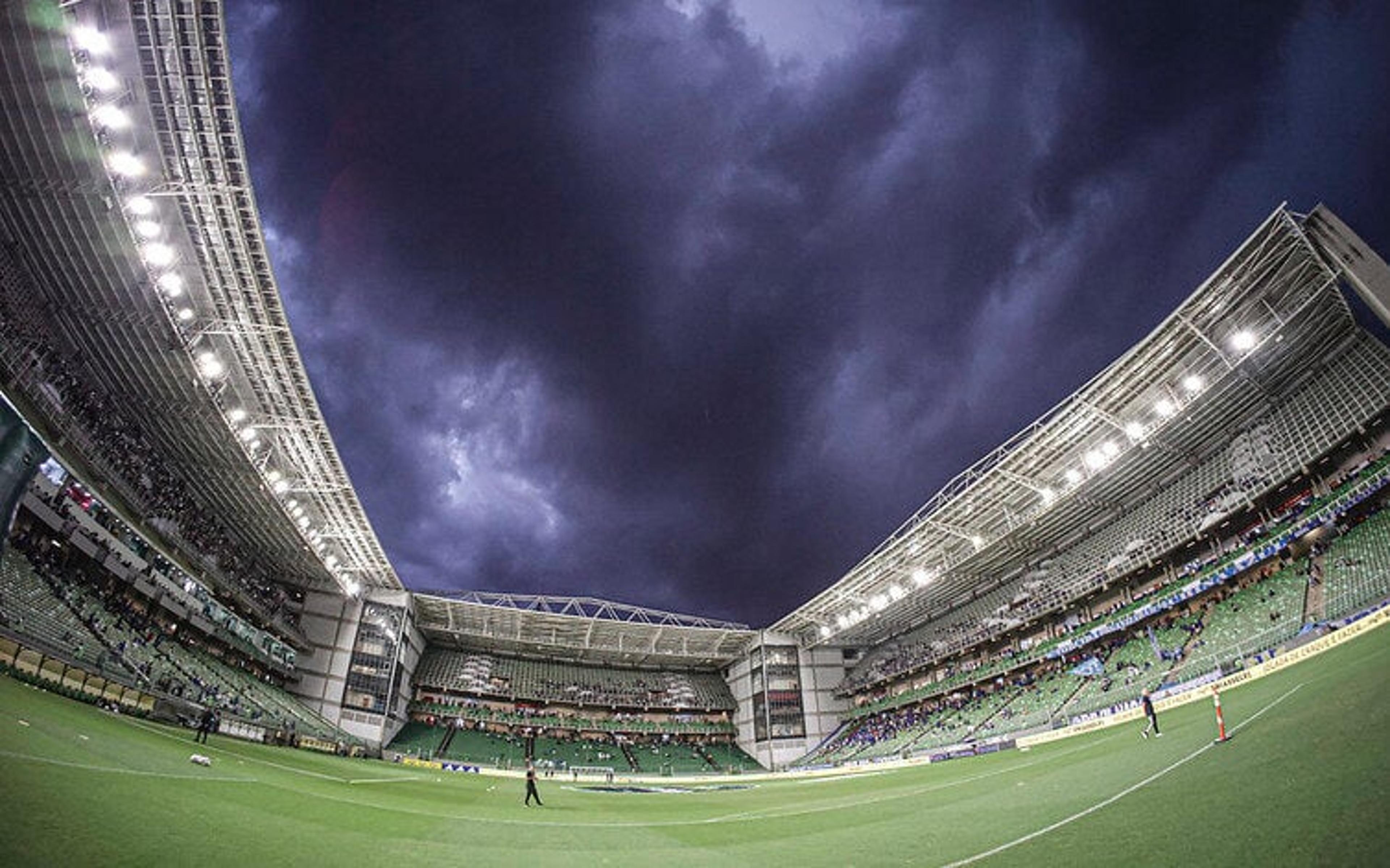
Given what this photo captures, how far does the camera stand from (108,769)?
8.19 meters

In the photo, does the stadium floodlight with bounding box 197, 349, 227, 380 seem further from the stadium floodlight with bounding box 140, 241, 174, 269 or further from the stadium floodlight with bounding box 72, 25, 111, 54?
the stadium floodlight with bounding box 72, 25, 111, 54

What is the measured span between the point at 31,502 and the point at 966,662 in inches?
2246

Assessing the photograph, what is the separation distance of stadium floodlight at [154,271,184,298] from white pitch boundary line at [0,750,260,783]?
18296 millimetres

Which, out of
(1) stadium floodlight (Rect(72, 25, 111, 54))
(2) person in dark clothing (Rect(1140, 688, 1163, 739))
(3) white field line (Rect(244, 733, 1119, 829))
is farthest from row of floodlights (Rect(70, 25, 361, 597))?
(2) person in dark clothing (Rect(1140, 688, 1163, 739))

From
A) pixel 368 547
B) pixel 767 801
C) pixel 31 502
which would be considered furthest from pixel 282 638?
pixel 767 801

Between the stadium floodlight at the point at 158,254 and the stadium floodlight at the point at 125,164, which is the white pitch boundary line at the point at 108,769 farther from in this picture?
the stadium floodlight at the point at 125,164

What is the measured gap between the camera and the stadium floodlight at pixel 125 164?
17.8 metres

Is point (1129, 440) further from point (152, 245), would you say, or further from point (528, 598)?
point (152, 245)

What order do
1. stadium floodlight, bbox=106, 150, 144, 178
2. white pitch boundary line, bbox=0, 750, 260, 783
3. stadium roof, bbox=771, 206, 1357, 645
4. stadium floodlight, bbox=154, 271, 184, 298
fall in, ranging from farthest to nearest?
stadium roof, bbox=771, 206, 1357, 645 → stadium floodlight, bbox=154, 271, 184, 298 → stadium floodlight, bbox=106, 150, 144, 178 → white pitch boundary line, bbox=0, 750, 260, 783

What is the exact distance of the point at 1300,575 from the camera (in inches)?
1032

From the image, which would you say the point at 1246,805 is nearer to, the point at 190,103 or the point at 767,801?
the point at 767,801

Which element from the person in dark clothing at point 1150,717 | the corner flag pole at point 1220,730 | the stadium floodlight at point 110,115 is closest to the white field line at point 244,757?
the stadium floodlight at point 110,115

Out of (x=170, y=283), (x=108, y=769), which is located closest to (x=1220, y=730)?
(x=108, y=769)

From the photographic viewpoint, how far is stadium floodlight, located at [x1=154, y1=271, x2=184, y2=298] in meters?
20.8
